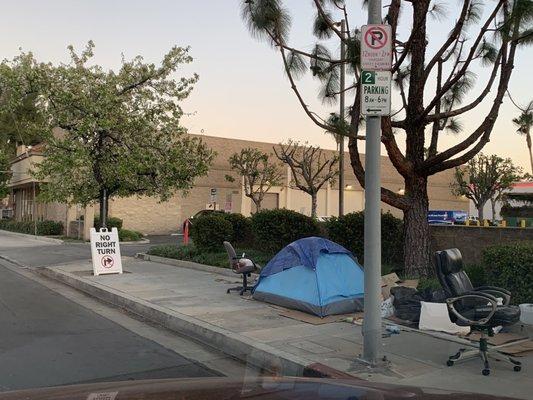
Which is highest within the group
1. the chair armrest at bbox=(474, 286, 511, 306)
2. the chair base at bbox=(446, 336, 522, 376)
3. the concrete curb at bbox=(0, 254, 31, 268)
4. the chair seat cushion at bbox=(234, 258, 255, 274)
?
the chair armrest at bbox=(474, 286, 511, 306)

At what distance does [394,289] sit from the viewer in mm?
8992

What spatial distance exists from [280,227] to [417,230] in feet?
14.6

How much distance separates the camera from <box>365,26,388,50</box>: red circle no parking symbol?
6.46 meters

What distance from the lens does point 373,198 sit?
651 cm

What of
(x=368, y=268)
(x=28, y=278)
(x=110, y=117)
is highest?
(x=110, y=117)

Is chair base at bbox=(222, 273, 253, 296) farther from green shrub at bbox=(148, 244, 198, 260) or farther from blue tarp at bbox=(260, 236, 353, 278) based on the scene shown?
green shrub at bbox=(148, 244, 198, 260)

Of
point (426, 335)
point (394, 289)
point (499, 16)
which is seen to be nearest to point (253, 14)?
point (499, 16)

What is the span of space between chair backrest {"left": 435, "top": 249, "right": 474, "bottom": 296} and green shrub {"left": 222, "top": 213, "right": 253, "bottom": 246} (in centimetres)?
1040

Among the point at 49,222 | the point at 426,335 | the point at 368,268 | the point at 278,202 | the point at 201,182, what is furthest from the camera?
the point at 278,202

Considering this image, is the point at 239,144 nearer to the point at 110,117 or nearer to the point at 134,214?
the point at 134,214

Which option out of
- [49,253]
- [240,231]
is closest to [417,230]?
[240,231]

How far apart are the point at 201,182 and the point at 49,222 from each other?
10195mm

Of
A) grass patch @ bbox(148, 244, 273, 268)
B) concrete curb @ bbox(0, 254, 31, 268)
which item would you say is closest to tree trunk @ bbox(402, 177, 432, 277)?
grass patch @ bbox(148, 244, 273, 268)

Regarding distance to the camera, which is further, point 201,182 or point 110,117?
point 201,182
